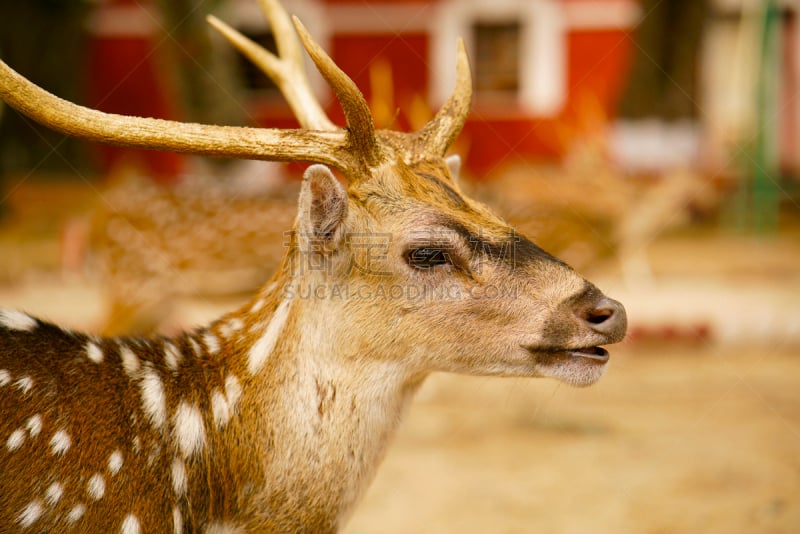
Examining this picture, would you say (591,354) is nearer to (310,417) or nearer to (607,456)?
(310,417)

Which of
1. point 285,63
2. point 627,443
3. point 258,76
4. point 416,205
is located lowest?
point 627,443

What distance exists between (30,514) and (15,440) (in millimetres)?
193

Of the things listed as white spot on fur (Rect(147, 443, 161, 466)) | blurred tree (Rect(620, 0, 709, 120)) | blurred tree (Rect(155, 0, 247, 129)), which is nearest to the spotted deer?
white spot on fur (Rect(147, 443, 161, 466))

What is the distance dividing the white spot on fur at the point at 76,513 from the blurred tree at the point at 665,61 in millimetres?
11554

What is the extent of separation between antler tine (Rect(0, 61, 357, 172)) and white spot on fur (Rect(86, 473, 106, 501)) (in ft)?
3.02

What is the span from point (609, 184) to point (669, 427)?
3.75m

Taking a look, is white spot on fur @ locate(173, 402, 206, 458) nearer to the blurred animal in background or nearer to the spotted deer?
the spotted deer

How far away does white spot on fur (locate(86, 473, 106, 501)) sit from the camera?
7.36ft

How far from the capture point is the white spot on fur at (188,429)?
2463 millimetres

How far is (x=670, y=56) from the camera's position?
12.6 m

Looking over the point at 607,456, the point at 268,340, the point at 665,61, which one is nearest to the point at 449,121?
the point at 268,340

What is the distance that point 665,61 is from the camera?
41.7ft

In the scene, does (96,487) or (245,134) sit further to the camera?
(245,134)

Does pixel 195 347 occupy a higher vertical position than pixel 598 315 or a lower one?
lower
